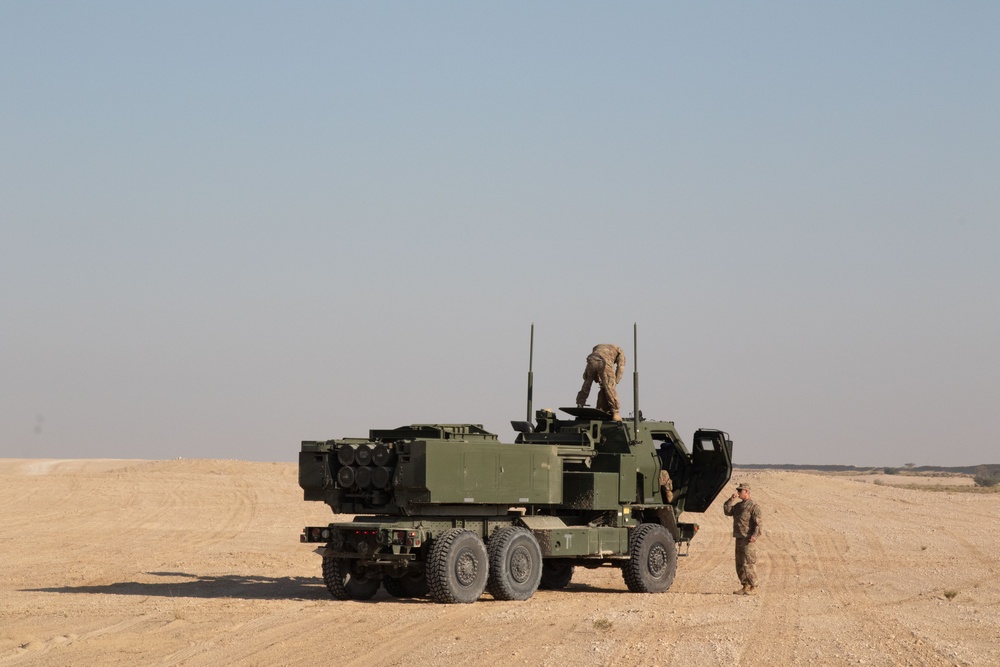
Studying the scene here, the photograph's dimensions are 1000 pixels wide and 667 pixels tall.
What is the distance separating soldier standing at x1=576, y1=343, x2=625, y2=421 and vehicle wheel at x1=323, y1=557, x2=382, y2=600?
5.04 meters

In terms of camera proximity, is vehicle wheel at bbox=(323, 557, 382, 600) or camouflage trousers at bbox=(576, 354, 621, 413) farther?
camouflage trousers at bbox=(576, 354, 621, 413)

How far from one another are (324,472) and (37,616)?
4045 millimetres

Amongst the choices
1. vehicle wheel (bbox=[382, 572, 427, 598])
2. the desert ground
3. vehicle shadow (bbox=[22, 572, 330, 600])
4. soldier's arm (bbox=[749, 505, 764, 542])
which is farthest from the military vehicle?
soldier's arm (bbox=[749, 505, 764, 542])

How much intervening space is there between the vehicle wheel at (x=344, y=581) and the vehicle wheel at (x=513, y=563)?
1733mm

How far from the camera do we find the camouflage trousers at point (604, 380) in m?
22.7

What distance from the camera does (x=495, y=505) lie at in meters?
19.6

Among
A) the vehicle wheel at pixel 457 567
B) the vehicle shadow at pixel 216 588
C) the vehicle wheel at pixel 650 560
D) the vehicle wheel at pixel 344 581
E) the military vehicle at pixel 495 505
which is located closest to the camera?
the vehicle wheel at pixel 457 567

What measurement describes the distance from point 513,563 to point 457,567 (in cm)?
104

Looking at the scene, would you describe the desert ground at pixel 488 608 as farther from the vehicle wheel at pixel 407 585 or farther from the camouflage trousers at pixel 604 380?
the camouflage trousers at pixel 604 380

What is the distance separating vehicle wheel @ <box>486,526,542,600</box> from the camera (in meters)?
18.8

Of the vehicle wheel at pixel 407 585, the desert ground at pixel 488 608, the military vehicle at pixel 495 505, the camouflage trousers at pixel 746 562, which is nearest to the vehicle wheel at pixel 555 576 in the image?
the military vehicle at pixel 495 505

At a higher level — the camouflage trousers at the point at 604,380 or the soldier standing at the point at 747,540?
the camouflage trousers at the point at 604,380

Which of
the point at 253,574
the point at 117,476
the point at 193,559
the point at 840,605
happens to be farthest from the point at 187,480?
the point at 840,605

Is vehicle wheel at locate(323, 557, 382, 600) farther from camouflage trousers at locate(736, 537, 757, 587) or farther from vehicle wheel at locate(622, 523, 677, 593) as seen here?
camouflage trousers at locate(736, 537, 757, 587)
